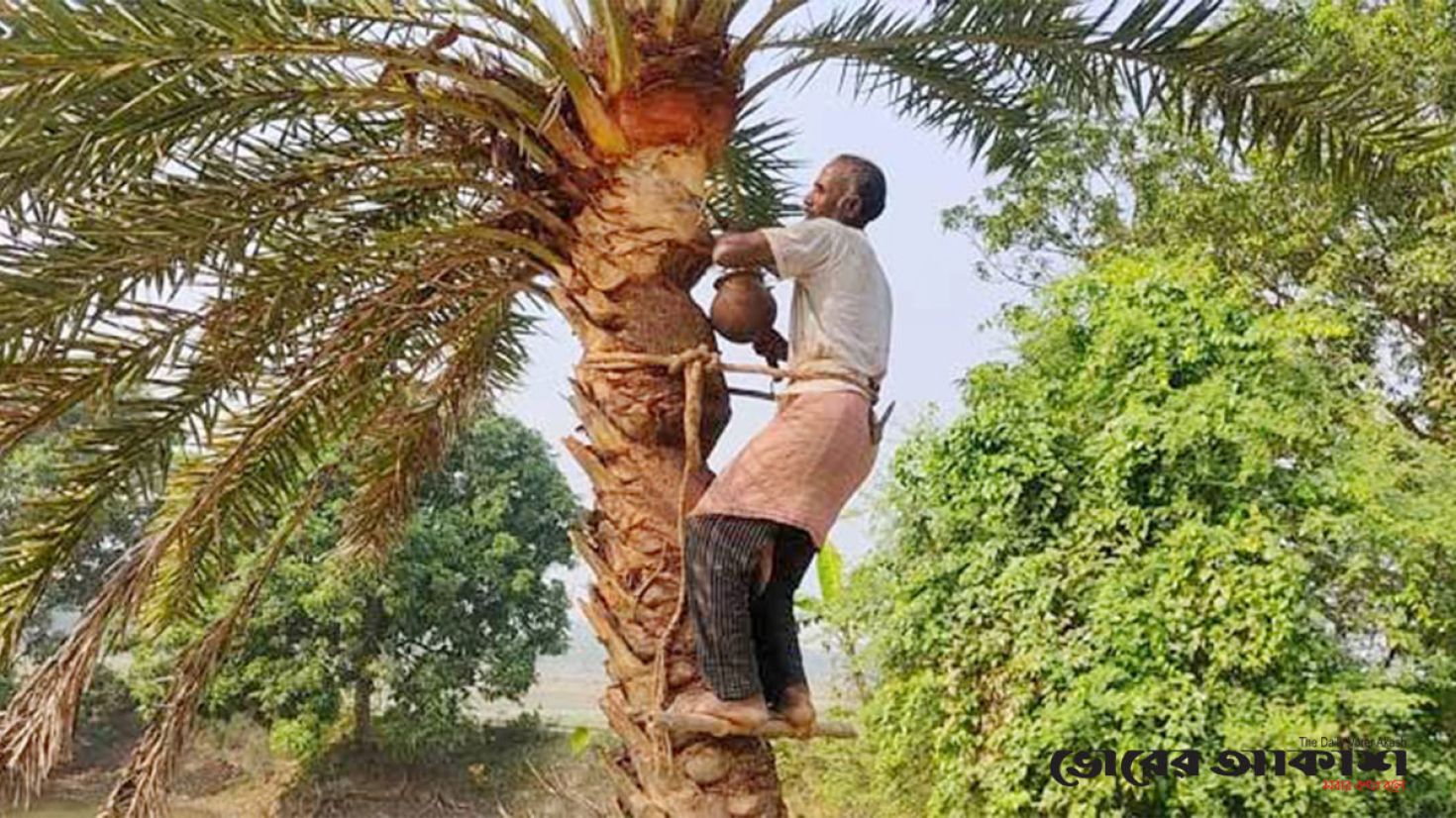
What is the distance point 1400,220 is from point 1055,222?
2620 millimetres

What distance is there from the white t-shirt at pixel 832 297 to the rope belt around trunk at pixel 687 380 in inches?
0.8

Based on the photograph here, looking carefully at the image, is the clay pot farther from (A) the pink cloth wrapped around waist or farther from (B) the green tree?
(B) the green tree

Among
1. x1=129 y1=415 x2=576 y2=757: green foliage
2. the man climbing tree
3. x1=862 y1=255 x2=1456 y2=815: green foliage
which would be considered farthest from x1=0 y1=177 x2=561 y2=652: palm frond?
x1=129 y1=415 x2=576 y2=757: green foliage

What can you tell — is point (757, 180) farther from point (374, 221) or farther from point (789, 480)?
point (789, 480)

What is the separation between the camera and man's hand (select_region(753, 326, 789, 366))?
10.1 ft

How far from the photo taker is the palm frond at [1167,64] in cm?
370

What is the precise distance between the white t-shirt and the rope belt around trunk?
20 millimetres

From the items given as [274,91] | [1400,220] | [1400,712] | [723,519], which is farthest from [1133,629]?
[274,91]

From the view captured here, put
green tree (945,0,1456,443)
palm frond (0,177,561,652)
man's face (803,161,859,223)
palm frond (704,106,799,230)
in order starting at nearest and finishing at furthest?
man's face (803,161,859,223) → palm frond (0,177,561,652) → palm frond (704,106,799,230) → green tree (945,0,1456,443)

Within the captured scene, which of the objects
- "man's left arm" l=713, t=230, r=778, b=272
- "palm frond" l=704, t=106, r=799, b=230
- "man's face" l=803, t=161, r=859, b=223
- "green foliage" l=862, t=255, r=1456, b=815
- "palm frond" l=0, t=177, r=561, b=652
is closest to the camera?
"man's left arm" l=713, t=230, r=778, b=272

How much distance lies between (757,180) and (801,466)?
2460 mm

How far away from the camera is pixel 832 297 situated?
2.77m

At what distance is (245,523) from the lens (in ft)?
13.9

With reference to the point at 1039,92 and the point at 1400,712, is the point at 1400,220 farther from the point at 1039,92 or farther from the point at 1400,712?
the point at 1039,92
